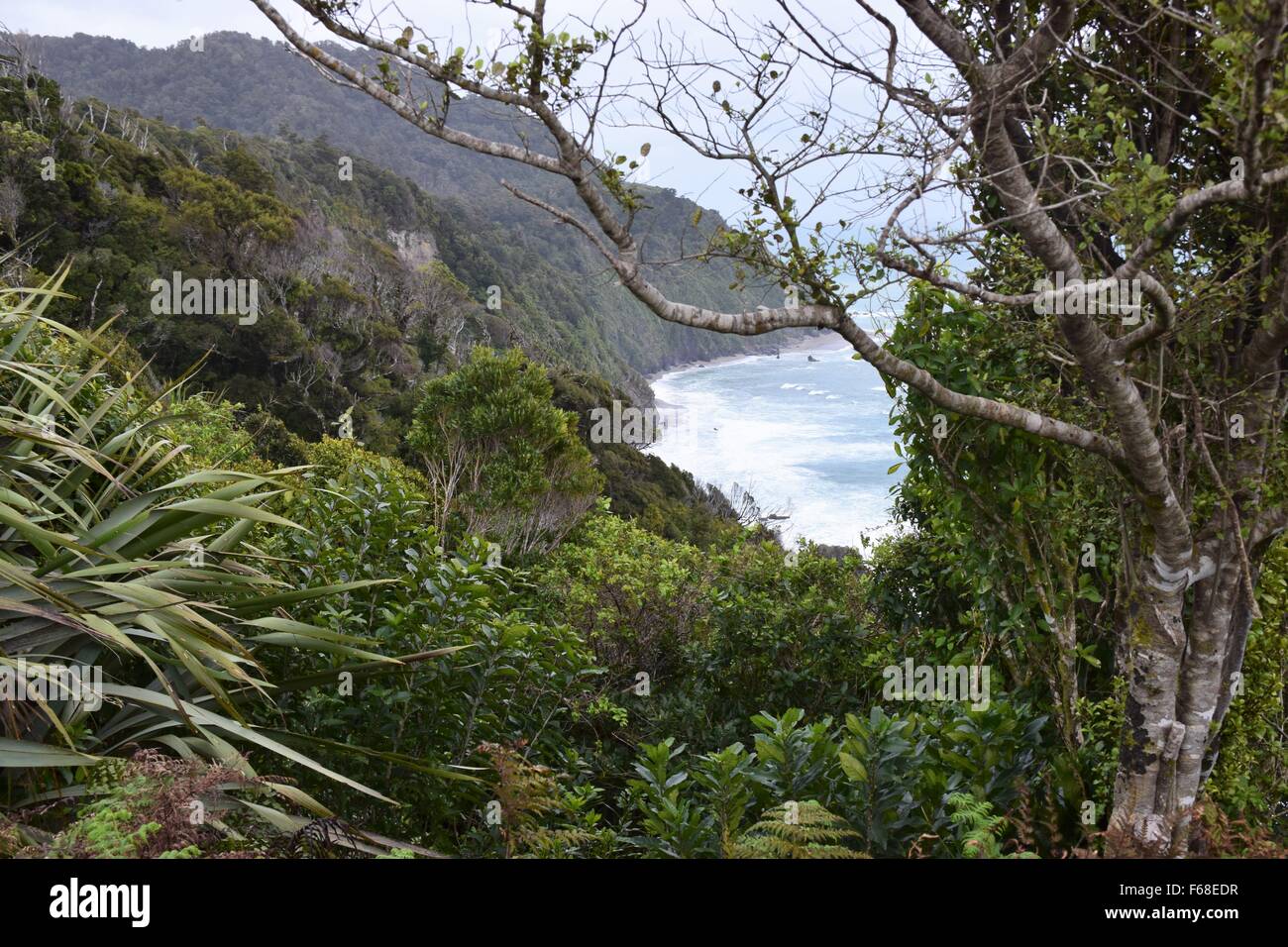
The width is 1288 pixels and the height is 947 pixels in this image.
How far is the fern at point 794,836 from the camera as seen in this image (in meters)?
2.37

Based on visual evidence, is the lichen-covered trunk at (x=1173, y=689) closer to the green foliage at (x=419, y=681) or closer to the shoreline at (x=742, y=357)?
the green foliage at (x=419, y=681)

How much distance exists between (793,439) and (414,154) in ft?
162

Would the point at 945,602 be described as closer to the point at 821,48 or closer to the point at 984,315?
the point at 984,315

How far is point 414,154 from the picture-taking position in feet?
269

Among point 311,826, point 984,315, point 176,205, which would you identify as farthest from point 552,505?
point 176,205

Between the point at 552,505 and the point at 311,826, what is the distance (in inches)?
405

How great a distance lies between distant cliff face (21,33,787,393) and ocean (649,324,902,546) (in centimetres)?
442

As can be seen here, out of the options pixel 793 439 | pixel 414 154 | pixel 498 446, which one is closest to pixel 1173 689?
pixel 498 446

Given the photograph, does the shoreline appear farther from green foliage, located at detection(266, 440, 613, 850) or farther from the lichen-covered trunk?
the lichen-covered trunk

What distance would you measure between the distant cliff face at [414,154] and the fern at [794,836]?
50487 mm

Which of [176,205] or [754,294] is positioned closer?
[754,294]

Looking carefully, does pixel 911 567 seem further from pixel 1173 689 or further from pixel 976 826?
pixel 976 826

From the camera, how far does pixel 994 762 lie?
3123 millimetres

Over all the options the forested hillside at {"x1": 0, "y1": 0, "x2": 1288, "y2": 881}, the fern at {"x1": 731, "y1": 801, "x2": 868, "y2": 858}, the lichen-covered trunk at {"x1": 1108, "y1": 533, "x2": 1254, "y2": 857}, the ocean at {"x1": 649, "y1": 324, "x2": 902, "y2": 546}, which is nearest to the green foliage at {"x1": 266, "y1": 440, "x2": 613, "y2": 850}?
the forested hillside at {"x1": 0, "y1": 0, "x2": 1288, "y2": 881}
